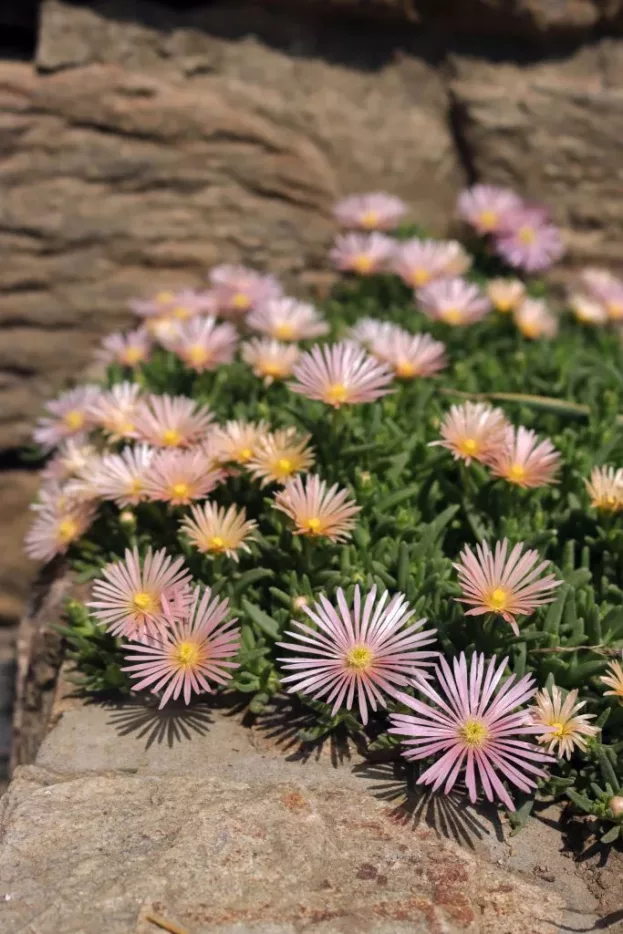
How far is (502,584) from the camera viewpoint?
151 centimetres

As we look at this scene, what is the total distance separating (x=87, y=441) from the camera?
225 centimetres

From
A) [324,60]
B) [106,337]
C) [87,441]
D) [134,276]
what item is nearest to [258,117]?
[324,60]

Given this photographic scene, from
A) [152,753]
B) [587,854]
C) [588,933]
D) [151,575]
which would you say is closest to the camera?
[588,933]

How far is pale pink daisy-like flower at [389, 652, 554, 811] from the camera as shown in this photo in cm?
135

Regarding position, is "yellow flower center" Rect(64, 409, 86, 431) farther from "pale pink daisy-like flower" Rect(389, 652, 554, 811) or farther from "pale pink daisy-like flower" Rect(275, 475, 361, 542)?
"pale pink daisy-like flower" Rect(389, 652, 554, 811)

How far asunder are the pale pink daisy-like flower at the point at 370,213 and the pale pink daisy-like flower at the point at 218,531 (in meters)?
1.48

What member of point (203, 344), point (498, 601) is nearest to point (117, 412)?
point (203, 344)

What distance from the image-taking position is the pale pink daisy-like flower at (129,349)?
2.50 metres

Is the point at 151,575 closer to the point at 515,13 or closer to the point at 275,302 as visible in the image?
the point at 275,302

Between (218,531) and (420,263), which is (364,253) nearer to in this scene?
(420,263)

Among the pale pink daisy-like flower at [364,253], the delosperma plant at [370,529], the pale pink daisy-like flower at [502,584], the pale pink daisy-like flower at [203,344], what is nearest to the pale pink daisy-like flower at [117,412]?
the delosperma plant at [370,529]

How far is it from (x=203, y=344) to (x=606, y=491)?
99cm

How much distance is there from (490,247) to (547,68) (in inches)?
23.5

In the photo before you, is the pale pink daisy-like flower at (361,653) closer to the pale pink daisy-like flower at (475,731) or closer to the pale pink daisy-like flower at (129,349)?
the pale pink daisy-like flower at (475,731)
